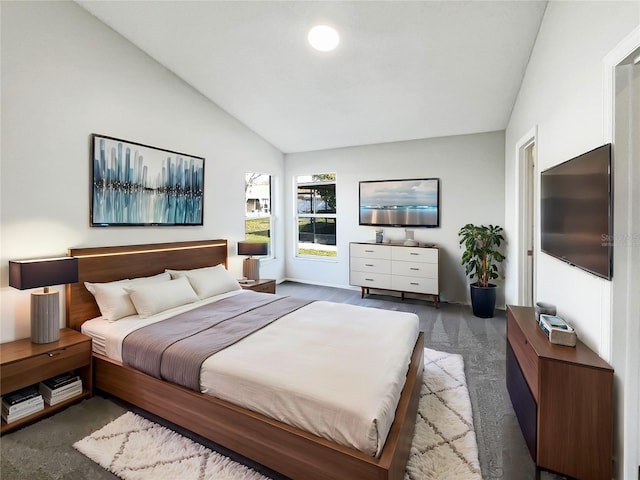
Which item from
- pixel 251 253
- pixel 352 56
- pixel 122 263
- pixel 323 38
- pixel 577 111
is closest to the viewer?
pixel 577 111

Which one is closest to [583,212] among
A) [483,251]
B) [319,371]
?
[319,371]

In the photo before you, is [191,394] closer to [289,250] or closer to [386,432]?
[386,432]

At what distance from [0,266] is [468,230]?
5217 mm

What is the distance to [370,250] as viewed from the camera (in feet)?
16.8

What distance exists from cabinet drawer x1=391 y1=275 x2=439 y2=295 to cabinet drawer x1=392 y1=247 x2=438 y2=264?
11.3 inches

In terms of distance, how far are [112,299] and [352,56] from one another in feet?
10.6

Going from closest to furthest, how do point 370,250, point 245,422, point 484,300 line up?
point 245,422, point 484,300, point 370,250

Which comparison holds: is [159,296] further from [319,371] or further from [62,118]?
[319,371]

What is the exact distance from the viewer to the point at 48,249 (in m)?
2.62

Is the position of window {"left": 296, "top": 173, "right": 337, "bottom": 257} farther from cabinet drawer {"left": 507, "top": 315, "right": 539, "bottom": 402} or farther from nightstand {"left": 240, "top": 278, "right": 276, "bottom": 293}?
cabinet drawer {"left": 507, "top": 315, "right": 539, "bottom": 402}

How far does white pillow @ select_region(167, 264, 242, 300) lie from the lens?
3.36m

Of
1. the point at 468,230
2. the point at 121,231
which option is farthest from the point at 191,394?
the point at 468,230

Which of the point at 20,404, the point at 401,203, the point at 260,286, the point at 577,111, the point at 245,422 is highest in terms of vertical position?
the point at 577,111

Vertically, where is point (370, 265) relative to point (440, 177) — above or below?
below
